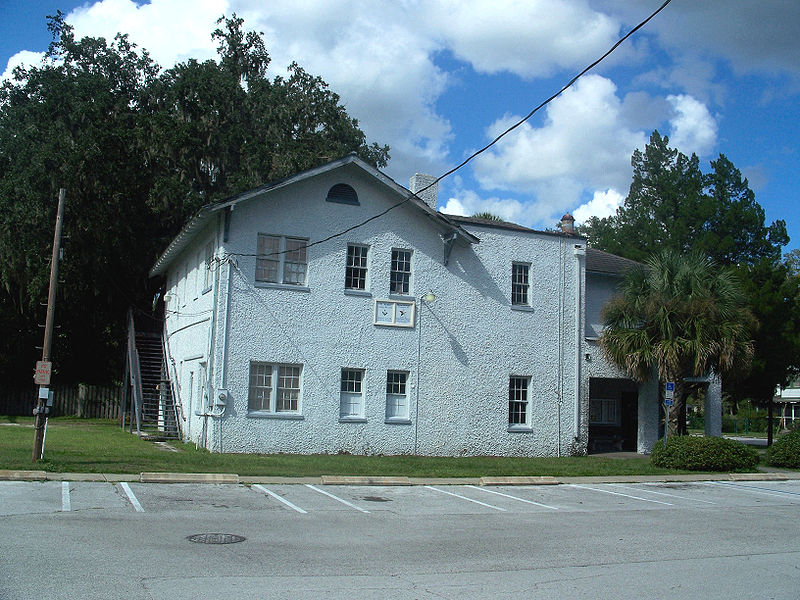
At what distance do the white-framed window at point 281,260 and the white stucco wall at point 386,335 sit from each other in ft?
0.73

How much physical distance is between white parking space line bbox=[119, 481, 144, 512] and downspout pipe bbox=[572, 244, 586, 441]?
49.5 feet

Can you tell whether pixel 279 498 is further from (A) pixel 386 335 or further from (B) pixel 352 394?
(A) pixel 386 335

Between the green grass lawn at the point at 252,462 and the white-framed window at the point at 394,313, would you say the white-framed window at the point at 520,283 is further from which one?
the green grass lawn at the point at 252,462

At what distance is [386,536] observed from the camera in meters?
10.8

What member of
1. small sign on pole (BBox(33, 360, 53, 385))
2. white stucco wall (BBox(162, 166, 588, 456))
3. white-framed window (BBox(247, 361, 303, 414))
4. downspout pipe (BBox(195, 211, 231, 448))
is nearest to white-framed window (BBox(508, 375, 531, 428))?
white stucco wall (BBox(162, 166, 588, 456))

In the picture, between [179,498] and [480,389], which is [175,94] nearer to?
[480,389]

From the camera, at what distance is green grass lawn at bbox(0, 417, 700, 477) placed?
1692 cm

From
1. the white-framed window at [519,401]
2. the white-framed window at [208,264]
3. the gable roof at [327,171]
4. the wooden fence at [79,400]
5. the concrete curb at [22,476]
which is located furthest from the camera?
the wooden fence at [79,400]

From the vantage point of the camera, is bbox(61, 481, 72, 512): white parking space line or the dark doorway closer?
bbox(61, 481, 72, 512): white parking space line

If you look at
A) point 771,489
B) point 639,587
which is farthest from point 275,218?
point 639,587

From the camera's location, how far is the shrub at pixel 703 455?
21.7m

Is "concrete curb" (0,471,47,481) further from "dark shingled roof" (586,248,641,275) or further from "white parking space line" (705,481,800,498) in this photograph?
"dark shingled roof" (586,248,641,275)

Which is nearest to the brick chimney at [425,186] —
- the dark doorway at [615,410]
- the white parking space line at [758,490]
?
the dark doorway at [615,410]

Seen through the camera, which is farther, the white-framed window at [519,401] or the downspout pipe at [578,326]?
the downspout pipe at [578,326]
